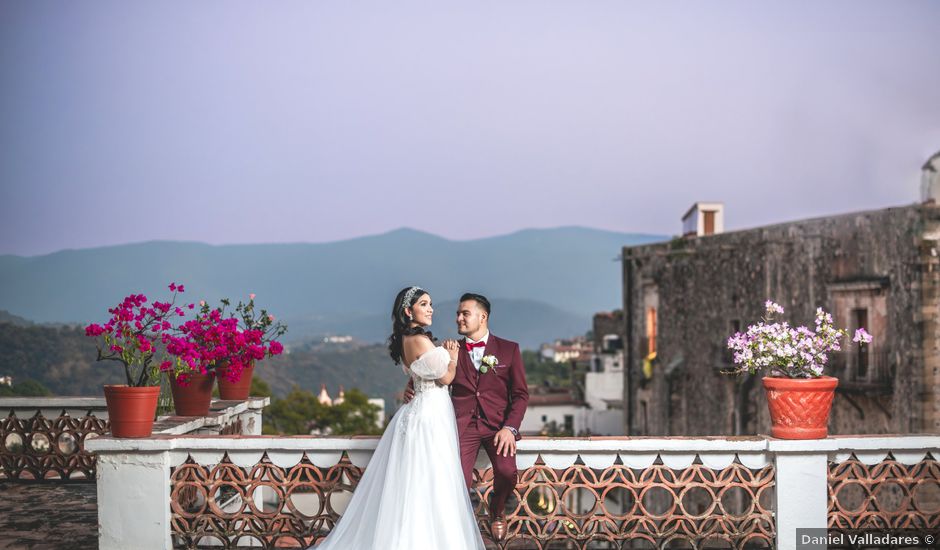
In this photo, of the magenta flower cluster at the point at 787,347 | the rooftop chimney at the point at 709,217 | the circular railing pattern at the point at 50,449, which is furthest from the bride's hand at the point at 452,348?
the rooftop chimney at the point at 709,217

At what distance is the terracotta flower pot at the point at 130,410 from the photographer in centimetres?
621

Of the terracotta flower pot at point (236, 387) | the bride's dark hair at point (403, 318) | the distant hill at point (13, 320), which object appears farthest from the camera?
the distant hill at point (13, 320)

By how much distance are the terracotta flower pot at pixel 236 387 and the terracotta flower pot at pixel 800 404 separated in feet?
15.2

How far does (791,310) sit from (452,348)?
661 inches

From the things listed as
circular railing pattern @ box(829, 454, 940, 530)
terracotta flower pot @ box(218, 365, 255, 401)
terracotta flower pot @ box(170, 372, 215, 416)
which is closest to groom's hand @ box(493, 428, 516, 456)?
circular railing pattern @ box(829, 454, 940, 530)

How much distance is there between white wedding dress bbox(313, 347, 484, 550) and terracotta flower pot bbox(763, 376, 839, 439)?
213cm

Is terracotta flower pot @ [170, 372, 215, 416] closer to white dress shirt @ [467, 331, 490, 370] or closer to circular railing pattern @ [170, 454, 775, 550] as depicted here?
circular railing pattern @ [170, 454, 775, 550]

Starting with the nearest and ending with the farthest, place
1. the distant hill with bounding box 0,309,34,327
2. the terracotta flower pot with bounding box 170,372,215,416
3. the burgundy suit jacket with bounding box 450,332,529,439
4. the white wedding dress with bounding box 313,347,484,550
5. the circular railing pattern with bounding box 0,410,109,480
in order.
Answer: the white wedding dress with bounding box 313,347,484,550, the burgundy suit jacket with bounding box 450,332,529,439, the terracotta flower pot with bounding box 170,372,215,416, the circular railing pattern with bounding box 0,410,109,480, the distant hill with bounding box 0,309,34,327

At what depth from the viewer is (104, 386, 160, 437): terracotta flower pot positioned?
6.21 meters

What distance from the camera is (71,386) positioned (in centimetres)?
2792

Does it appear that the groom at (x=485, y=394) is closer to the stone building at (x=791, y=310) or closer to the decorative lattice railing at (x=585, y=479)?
the decorative lattice railing at (x=585, y=479)

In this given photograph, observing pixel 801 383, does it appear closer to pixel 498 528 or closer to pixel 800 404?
pixel 800 404

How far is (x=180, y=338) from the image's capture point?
6.92 metres

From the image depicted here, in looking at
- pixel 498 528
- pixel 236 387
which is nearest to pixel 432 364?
pixel 498 528
